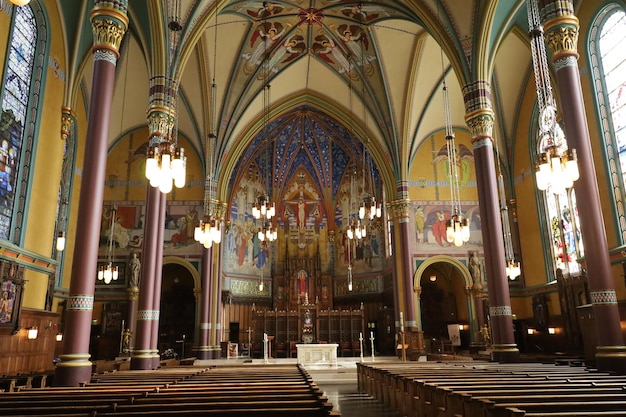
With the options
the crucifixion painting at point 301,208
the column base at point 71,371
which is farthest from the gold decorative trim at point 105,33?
the crucifixion painting at point 301,208

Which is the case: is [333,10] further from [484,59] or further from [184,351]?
[184,351]

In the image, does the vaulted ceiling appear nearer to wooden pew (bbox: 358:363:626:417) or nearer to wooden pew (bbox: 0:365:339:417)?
wooden pew (bbox: 358:363:626:417)

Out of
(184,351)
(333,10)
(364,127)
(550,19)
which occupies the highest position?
(333,10)

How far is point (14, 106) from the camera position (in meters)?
14.3

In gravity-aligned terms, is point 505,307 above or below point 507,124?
below

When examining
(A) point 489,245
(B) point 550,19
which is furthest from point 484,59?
(A) point 489,245

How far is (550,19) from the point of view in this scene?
11141 mm

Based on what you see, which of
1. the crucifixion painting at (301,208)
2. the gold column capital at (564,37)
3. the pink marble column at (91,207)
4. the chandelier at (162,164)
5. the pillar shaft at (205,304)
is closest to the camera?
the chandelier at (162,164)

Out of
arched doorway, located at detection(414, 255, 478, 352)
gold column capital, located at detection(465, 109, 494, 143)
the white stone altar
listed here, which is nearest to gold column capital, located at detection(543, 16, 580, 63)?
gold column capital, located at detection(465, 109, 494, 143)

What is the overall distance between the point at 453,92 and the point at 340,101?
230 inches

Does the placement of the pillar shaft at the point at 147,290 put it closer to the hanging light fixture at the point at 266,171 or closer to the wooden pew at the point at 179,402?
the hanging light fixture at the point at 266,171

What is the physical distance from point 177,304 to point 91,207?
2131cm

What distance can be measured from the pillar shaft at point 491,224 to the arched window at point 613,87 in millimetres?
4149

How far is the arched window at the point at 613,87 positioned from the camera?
606 inches
